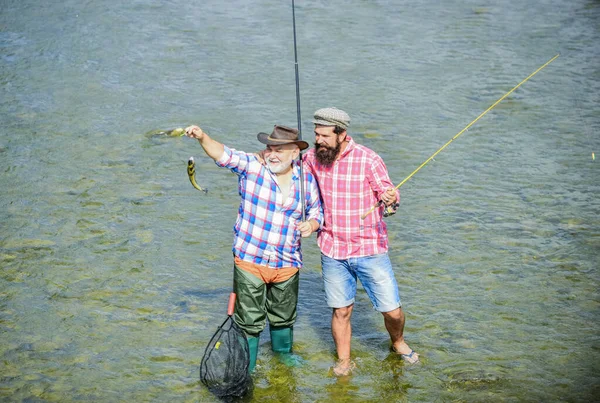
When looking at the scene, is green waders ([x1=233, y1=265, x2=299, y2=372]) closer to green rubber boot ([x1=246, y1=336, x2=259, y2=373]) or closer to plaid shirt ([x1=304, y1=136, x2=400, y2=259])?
green rubber boot ([x1=246, y1=336, x2=259, y2=373])

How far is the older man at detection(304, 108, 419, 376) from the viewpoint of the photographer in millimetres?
5875

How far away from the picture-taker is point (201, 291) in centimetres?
764

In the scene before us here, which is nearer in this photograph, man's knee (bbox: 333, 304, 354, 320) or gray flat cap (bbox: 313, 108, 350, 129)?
gray flat cap (bbox: 313, 108, 350, 129)

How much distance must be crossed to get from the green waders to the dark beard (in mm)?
828

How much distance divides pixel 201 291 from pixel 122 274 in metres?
0.77

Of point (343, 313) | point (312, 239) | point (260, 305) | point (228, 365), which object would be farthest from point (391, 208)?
point (312, 239)

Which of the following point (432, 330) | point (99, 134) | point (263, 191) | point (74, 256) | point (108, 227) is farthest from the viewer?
point (99, 134)

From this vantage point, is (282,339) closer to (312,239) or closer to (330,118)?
(330,118)

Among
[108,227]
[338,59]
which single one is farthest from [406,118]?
[108,227]

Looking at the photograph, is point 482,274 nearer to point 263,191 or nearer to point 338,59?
point 263,191

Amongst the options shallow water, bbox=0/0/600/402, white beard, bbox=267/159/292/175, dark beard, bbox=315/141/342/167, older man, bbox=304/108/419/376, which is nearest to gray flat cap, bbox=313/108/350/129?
older man, bbox=304/108/419/376

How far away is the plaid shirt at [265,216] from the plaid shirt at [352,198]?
0.39 feet

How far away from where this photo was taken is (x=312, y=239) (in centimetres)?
877

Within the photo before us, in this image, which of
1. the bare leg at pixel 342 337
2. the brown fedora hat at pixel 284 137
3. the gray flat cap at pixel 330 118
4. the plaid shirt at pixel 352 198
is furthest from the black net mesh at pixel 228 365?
the gray flat cap at pixel 330 118
